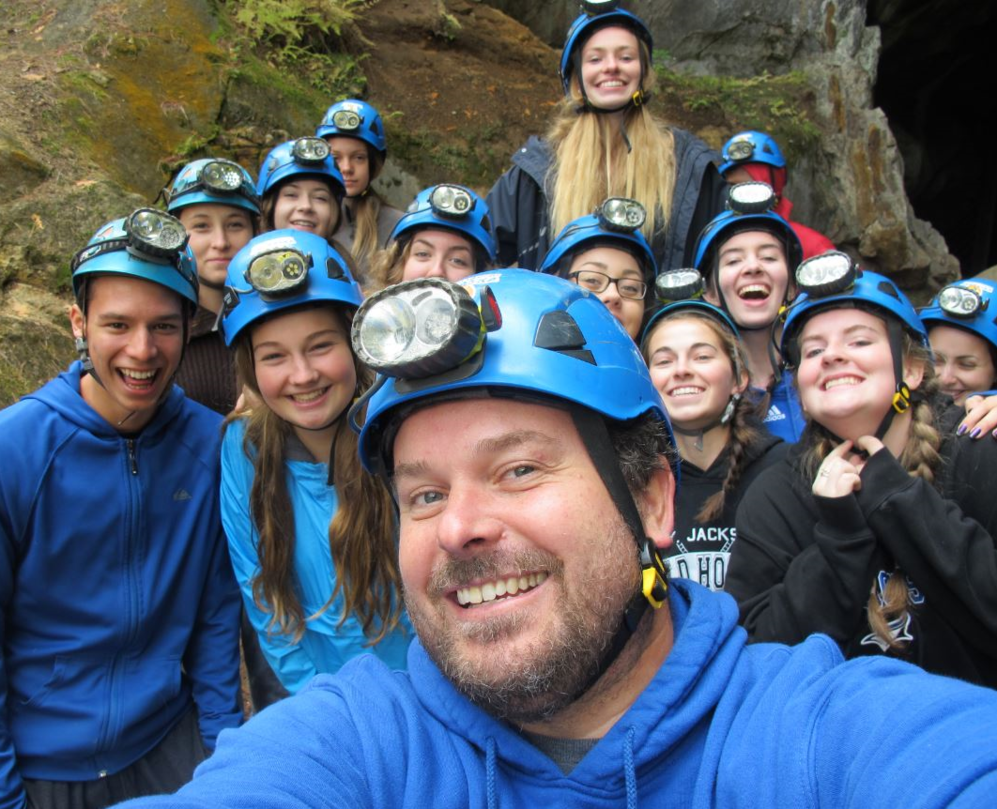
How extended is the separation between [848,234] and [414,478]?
12.0 meters

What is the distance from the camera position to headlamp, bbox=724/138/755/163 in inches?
249

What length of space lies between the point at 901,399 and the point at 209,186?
4.28 meters

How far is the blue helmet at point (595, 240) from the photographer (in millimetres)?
4590

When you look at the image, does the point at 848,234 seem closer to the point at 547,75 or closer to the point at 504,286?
the point at 547,75

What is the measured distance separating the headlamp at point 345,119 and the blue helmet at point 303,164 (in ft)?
2.69

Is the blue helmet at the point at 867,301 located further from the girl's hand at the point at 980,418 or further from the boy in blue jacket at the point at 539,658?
the boy in blue jacket at the point at 539,658

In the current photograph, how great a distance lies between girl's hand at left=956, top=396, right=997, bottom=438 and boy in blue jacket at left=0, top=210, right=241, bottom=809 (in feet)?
10.9

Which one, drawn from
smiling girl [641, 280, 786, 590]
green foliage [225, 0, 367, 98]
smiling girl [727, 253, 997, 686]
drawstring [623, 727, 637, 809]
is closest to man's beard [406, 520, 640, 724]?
drawstring [623, 727, 637, 809]

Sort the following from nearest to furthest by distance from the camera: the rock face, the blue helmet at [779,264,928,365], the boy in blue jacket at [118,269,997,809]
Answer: the boy in blue jacket at [118,269,997,809], the blue helmet at [779,264,928,365], the rock face

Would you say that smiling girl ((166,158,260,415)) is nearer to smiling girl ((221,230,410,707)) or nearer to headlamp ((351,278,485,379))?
smiling girl ((221,230,410,707))

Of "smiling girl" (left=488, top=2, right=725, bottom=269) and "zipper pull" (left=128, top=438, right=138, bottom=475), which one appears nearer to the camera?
"zipper pull" (left=128, top=438, right=138, bottom=475)

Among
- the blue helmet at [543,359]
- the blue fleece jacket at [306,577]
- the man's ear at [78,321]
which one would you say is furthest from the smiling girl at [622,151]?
the blue helmet at [543,359]

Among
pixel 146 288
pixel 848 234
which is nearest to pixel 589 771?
pixel 146 288

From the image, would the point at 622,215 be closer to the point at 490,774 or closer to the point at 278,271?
the point at 278,271
